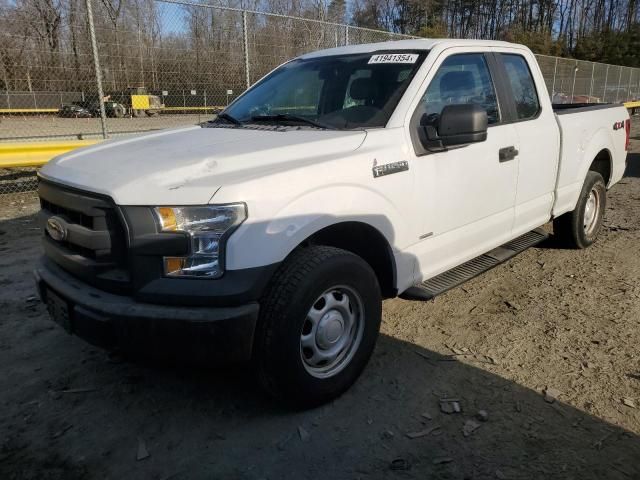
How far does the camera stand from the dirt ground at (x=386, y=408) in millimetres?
2465

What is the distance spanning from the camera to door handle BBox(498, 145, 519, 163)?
150 inches

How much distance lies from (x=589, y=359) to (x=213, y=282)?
2.44 meters

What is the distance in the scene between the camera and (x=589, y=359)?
3.35 m

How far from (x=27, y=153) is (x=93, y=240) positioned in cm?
569

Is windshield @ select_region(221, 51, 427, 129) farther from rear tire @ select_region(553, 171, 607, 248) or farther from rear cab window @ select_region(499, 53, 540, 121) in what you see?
rear tire @ select_region(553, 171, 607, 248)

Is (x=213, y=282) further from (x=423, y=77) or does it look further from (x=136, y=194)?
(x=423, y=77)

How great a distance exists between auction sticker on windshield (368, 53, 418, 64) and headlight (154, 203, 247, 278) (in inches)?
69.4

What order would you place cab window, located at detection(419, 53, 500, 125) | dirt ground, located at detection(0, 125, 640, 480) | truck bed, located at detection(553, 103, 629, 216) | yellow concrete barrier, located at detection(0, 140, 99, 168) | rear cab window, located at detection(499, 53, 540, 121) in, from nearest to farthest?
dirt ground, located at detection(0, 125, 640, 480), cab window, located at detection(419, 53, 500, 125), rear cab window, located at detection(499, 53, 540, 121), truck bed, located at detection(553, 103, 629, 216), yellow concrete barrier, located at detection(0, 140, 99, 168)

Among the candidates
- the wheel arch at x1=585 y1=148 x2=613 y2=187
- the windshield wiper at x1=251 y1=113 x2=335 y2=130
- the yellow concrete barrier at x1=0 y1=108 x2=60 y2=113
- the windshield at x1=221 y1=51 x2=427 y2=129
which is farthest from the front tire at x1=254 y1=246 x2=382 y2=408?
the yellow concrete barrier at x1=0 y1=108 x2=60 y2=113

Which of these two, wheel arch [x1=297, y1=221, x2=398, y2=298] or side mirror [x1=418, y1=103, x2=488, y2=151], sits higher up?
side mirror [x1=418, y1=103, x2=488, y2=151]

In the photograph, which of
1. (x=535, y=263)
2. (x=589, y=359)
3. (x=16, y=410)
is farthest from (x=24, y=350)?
(x=535, y=263)

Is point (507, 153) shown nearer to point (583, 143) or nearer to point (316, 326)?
point (583, 143)

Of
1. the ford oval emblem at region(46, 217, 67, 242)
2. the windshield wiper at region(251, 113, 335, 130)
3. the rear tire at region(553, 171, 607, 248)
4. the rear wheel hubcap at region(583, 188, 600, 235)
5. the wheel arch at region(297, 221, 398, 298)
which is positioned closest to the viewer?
the ford oval emblem at region(46, 217, 67, 242)

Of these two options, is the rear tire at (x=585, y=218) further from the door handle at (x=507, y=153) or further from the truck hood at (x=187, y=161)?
the truck hood at (x=187, y=161)
